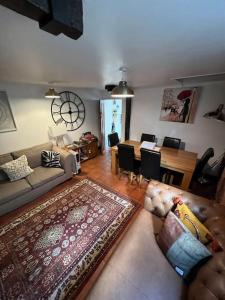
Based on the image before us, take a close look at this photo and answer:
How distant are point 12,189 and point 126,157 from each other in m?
2.07

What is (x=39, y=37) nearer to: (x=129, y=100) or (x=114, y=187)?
(x=114, y=187)

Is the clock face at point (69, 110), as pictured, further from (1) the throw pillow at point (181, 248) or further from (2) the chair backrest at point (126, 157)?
(1) the throw pillow at point (181, 248)

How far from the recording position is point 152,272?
1072mm

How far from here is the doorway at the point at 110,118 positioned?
4.49 meters

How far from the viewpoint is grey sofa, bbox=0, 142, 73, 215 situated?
219 cm

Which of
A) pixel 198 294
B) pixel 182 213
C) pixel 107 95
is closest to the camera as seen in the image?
pixel 198 294

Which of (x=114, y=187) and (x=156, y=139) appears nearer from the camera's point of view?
(x=114, y=187)

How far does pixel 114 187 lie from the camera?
2.86 meters

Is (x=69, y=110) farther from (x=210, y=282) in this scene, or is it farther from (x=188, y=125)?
(x=210, y=282)

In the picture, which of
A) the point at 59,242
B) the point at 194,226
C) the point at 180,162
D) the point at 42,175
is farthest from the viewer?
the point at 42,175

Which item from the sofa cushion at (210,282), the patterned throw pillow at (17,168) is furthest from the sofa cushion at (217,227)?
the patterned throw pillow at (17,168)

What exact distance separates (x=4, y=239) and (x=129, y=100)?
152 inches

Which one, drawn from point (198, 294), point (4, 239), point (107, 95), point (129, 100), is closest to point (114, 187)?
point (4, 239)

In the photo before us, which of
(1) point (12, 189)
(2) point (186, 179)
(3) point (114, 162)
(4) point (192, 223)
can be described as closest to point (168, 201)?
(4) point (192, 223)
